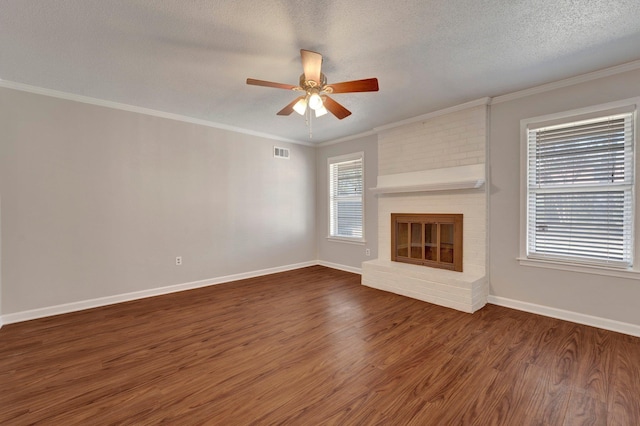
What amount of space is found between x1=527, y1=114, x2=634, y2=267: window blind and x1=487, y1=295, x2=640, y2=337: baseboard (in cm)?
58

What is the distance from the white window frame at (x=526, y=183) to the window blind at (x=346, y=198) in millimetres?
2564

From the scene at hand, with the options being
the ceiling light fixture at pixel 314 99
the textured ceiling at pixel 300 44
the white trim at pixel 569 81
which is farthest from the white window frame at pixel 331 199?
the ceiling light fixture at pixel 314 99

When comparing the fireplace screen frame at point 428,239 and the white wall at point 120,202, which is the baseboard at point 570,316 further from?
the white wall at point 120,202

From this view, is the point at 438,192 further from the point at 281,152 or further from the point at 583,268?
the point at 281,152

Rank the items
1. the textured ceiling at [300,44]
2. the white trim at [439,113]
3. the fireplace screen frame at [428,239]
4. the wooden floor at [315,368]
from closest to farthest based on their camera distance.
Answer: the wooden floor at [315,368]
the textured ceiling at [300,44]
the white trim at [439,113]
the fireplace screen frame at [428,239]

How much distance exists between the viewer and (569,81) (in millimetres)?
Result: 3045

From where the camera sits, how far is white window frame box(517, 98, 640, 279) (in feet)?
8.94

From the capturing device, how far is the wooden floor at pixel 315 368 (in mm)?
1745

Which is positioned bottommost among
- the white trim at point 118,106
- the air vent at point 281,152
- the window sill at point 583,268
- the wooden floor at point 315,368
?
the wooden floor at point 315,368

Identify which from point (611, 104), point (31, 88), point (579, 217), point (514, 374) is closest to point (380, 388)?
point (514, 374)

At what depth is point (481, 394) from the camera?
6.25ft

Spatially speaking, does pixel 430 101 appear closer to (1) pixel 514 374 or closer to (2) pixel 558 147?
(2) pixel 558 147

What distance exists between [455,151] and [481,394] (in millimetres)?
3013

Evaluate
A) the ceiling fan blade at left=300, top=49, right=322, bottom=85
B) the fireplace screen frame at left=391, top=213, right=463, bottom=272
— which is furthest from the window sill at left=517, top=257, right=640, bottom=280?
the ceiling fan blade at left=300, top=49, right=322, bottom=85
